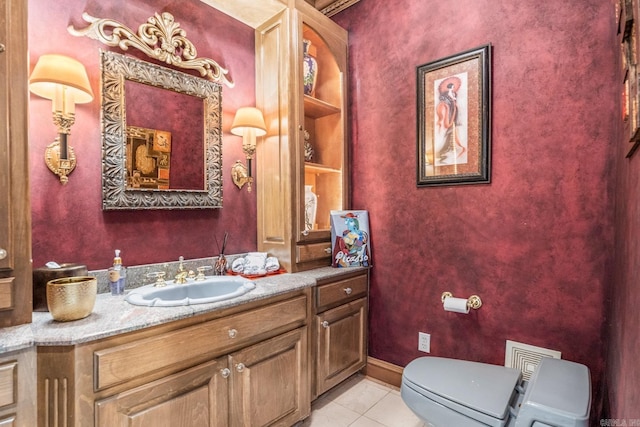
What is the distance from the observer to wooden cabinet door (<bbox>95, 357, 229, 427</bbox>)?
43.3 inches

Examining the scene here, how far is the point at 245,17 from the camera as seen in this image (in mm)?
2070

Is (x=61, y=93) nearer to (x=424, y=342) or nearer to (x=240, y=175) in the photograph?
(x=240, y=175)

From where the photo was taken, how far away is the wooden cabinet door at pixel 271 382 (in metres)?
1.45

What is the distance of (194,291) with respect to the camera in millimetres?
1696

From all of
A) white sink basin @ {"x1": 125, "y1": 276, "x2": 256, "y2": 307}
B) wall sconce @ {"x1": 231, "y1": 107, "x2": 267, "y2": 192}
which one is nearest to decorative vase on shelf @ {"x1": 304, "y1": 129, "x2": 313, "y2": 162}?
wall sconce @ {"x1": 231, "y1": 107, "x2": 267, "y2": 192}

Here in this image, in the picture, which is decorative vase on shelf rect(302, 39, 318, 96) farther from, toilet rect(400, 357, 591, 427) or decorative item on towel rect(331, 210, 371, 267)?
toilet rect(400, 357, 591, 427)

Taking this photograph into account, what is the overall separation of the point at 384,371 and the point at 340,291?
2.33 feet

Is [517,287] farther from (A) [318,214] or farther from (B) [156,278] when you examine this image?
(B) [156,278]

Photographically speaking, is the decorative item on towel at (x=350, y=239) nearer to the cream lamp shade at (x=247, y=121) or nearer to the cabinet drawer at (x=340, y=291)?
the cabinet drawer at (x=340, y=291)

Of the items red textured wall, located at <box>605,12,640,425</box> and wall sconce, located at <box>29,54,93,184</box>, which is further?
wall sconce, located at <box>29,54,93,184</box>

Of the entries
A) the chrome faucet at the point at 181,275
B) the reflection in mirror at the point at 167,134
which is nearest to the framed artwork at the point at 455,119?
the reflection in mirror at the point at 167,134

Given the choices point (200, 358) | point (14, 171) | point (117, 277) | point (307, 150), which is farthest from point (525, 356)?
point (14, 171)

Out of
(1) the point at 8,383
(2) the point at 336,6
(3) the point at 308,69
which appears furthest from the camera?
(2) the point at 336,6

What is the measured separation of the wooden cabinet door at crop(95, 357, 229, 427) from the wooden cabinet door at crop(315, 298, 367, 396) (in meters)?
0.67
